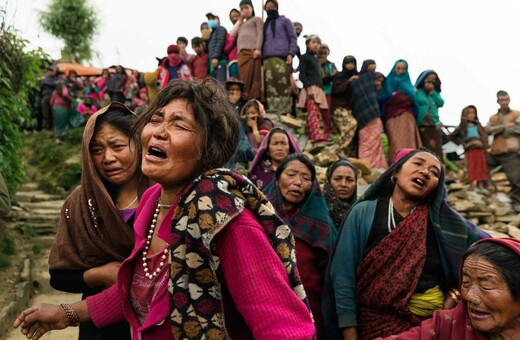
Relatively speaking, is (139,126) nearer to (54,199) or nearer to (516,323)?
(516,323)

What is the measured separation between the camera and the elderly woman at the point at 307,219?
9.41 ft

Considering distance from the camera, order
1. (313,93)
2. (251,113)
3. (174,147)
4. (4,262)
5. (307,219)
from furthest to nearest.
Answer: (313,93) → (251,113) → (4,262) → (307,219) → (174,147)

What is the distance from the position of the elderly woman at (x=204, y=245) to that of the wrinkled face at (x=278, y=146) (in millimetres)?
2648

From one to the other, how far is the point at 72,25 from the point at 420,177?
88.3ft

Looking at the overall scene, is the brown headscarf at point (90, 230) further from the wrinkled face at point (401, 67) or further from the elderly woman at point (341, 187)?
the wrinkled face at point (401, 67)

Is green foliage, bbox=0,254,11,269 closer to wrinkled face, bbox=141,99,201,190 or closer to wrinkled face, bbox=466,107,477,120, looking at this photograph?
wrinkled face, bbox=141,99,201,190

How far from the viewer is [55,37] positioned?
25.6 meters

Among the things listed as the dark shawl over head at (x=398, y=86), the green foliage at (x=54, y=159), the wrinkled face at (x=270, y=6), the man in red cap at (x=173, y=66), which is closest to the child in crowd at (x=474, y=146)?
the dark shawl over head at (x=398, y=86)

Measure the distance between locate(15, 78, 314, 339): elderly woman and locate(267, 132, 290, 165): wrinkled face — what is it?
2.65 metres

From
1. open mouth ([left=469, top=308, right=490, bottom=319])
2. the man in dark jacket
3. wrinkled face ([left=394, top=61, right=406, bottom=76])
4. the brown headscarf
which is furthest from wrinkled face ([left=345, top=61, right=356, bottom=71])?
open mouth ([left=469, top=308, right=490, bottom=319])

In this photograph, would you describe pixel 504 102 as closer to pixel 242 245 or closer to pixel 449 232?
pixel 449 232

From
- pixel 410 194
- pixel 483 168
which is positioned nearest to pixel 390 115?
pixel 483 168

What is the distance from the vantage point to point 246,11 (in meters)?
8.59

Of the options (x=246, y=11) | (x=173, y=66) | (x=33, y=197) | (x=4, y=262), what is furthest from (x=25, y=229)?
(x=246, y=11)
